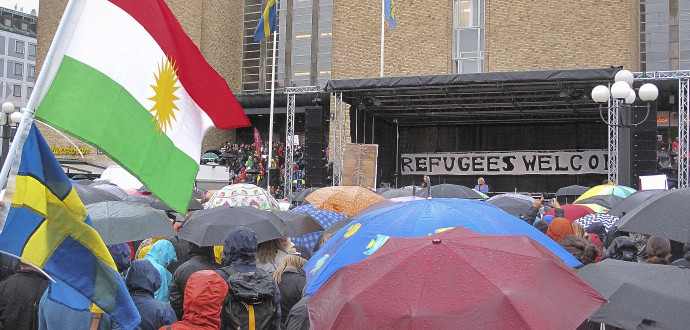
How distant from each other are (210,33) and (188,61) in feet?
115

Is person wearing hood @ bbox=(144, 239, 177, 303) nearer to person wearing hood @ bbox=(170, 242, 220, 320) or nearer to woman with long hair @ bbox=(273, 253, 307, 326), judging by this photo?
person wearing hood @ bbox=(170, 242, 220, 320)

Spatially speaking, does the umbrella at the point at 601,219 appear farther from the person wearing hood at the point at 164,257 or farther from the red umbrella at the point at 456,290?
the red umbrella at the point at 456,290

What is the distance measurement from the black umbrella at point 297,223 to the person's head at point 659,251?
3514 mm

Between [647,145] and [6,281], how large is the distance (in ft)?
59.0

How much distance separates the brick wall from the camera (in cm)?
3709

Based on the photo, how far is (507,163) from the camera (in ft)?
91.4

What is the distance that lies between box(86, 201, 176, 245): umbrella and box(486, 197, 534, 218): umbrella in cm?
552

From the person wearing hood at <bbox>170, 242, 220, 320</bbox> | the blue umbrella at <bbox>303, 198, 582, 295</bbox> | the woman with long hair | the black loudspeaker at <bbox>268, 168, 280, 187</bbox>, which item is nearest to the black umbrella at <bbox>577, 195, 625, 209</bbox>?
the blue umbrella at <bbox>303, 198, 582, 295</bbox>

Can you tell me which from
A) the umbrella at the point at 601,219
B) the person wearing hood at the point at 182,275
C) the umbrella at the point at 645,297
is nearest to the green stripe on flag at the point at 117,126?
the person wearing hood at the point at 182,275

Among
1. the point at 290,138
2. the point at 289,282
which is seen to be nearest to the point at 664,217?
the point at 289,282

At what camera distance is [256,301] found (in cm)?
423

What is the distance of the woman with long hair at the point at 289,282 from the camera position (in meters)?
4.98

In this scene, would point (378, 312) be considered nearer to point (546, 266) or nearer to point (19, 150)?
point (546, 266)

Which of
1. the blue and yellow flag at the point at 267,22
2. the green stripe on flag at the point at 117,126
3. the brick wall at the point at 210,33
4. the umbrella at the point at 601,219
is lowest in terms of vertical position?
the umbrella at the point at 601,219
